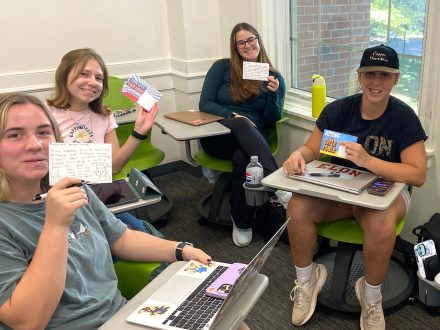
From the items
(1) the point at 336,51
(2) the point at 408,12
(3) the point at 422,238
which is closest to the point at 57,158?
(3) the point at 422,238

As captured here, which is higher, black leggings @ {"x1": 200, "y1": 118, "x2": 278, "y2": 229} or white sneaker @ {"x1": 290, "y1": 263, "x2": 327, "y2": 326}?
black leggings @ {"x1": 200, "y1": 118, "x2": 278, "y2": 229}

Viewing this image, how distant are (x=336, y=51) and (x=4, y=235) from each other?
2.45 meters

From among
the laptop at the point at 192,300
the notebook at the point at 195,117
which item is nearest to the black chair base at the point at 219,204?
the notebook at the point at 195,117

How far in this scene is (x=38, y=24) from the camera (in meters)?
3.13

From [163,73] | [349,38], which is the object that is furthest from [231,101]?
[163,73]

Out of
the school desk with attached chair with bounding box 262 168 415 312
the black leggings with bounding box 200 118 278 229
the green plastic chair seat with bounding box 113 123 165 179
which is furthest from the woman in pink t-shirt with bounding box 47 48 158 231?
the school desk with attached chair with bounding box 262 168 415 312

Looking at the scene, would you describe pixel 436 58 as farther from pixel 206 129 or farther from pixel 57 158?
pixel 57 158

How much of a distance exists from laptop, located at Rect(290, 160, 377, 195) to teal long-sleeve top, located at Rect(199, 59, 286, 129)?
2.86ft

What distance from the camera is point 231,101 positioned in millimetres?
3012

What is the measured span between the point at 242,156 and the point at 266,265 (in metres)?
0.65

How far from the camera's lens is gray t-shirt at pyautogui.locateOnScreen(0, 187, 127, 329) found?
1.04m

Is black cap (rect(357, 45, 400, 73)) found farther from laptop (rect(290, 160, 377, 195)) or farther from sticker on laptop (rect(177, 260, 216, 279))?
sticker on laptop (rect(177, 260, 216, 279))

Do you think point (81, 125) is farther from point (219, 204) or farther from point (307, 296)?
point (307, 296)

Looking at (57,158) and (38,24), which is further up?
(38,24)
